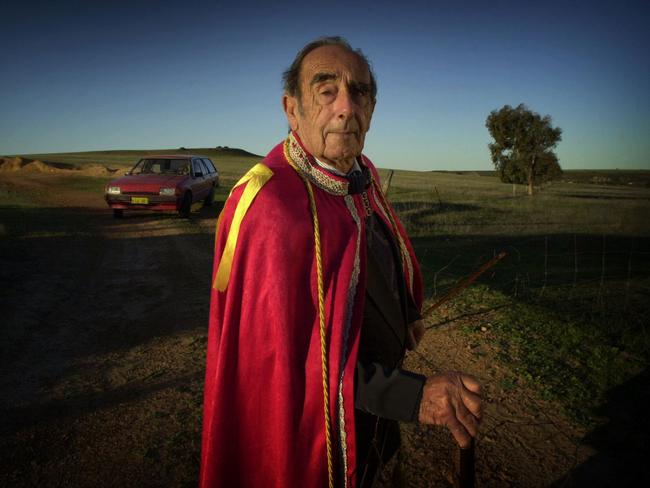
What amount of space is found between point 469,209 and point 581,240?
22.4 feet

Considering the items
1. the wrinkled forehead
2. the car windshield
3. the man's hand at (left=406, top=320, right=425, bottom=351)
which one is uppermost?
the car windshield

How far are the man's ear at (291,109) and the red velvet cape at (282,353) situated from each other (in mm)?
396

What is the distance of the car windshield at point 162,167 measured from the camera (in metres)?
11.8

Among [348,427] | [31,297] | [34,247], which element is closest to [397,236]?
[348,427]

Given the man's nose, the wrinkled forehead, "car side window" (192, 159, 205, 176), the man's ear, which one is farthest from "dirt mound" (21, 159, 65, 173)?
the man's nose

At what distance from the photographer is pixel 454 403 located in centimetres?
106

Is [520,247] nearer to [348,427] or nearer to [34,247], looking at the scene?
[348,427]

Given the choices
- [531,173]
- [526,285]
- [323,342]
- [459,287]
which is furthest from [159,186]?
[531,173]

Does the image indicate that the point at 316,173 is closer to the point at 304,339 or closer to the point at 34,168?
the point at 304,339

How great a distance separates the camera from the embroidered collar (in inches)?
54.7

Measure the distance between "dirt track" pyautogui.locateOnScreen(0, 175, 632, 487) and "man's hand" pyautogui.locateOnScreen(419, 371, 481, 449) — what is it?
2.49 feet

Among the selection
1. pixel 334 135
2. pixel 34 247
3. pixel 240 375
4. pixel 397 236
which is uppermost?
pixel 334 135

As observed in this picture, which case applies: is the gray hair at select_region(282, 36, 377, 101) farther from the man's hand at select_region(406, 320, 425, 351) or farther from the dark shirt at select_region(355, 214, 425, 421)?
the man's hand at select_region(406, 320, 425, 351)

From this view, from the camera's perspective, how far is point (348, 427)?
3.65ft
